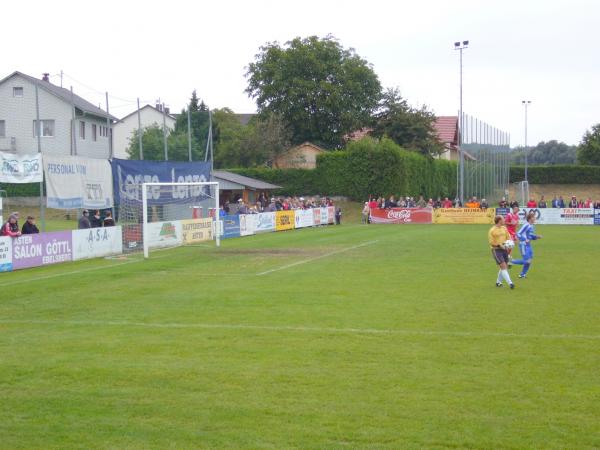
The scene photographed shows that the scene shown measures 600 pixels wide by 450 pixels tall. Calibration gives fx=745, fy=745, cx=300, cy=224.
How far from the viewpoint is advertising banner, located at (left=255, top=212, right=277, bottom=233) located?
39178 mm

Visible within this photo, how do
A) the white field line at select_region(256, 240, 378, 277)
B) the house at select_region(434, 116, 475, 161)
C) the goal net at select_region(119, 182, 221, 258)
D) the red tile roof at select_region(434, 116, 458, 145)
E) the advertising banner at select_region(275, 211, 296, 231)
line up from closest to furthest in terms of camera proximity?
the white field line at select_region(256, 240, 378, 277), the goal net at select_region(119, 182, 221, 258), the advertising banner at select_region(275, 211, 296, 231), the house at select_region(434, 116, 475, 161), the red tile roof at select_region(434, 116, 458, 145)

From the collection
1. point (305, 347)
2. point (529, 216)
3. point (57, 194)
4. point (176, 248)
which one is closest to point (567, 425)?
point (305, 347)

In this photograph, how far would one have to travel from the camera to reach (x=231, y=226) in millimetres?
36219

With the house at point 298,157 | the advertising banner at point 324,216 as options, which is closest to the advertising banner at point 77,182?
the advertising banner at point 324,216

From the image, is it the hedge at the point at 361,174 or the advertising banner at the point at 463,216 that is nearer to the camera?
the advertising banner at the point at 463,216

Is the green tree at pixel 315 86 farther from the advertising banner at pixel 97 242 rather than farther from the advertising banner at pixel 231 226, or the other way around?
the advertising banner at pixel 97 242

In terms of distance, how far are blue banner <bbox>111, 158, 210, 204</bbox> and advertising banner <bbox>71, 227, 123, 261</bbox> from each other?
9.23ft

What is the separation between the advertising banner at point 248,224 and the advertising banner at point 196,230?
3.34 meters

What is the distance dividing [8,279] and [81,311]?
663 centimetres

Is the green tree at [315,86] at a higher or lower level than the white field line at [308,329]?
higher

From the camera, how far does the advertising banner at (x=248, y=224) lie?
37.2 meters

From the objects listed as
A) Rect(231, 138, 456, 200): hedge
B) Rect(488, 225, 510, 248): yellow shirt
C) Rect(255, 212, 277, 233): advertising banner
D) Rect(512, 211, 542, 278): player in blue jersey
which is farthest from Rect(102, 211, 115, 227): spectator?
Rect(231, 138, 456, 200): hedge

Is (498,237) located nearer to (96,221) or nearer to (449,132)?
(96,221)

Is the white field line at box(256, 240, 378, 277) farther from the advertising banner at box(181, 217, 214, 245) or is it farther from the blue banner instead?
the blue banner
